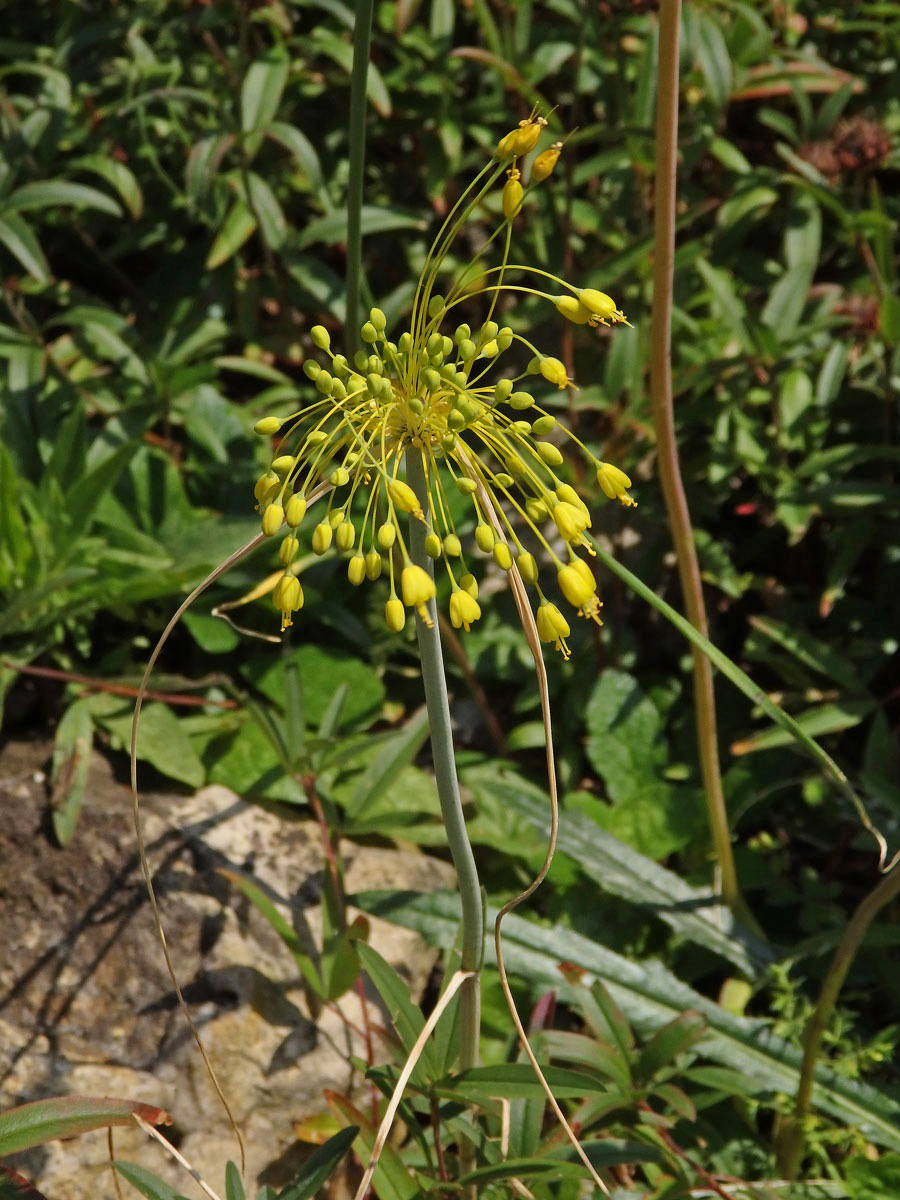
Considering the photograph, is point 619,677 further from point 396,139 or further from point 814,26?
point 814,26

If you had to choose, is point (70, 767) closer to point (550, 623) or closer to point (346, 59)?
point (550, 623)

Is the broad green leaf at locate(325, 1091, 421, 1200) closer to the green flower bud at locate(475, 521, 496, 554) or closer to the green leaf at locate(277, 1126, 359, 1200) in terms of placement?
the green leaf at locate(277, 1126, 359, 1200)

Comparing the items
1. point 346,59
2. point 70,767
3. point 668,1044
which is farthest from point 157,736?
point 346,59

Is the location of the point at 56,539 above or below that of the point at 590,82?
below

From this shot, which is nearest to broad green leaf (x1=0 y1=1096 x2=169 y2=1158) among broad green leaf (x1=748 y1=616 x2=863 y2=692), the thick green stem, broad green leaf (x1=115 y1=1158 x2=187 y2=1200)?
broad green leaf (x1=115 y1=1158 x2=187 y2=1200)

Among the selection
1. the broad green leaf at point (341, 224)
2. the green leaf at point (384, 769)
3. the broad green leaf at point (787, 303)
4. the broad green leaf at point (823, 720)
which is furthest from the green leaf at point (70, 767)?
the broad green leaf at point (787, 303)

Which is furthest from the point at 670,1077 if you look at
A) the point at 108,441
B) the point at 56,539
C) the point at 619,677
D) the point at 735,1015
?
the point at 108,441
